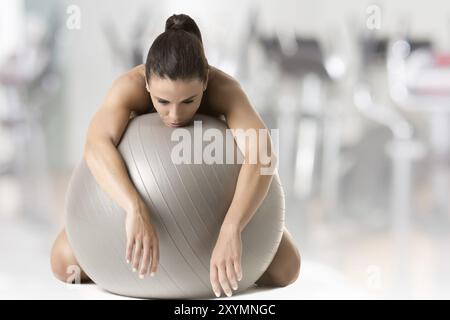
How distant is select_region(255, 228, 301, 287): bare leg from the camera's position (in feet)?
4.40

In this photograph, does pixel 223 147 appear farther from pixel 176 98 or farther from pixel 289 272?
pixel 289 272

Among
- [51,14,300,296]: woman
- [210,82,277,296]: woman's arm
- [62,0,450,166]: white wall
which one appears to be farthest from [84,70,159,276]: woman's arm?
[62,0,450,166]: white wall

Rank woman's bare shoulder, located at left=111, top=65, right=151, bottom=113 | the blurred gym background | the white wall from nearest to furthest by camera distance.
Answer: woman's bare shoulder, located at left=111, top=65, right=151, bottom=113 → the blurred gym background → the white wall

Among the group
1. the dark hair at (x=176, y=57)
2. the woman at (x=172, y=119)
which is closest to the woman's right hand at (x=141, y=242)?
the woman at (x=172, y=119)

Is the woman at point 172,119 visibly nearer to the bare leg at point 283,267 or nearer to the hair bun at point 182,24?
the hair bun at point 182,24

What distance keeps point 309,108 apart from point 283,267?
3152 millimetres

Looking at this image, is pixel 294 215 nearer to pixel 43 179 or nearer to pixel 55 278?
pixel 43 179

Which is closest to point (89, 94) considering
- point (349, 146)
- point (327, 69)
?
point (349, 146)

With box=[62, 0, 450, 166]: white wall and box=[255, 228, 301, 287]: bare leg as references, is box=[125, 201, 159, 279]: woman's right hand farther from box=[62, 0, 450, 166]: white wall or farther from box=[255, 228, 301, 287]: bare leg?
box=[62, 0, 450, 166]: white wall

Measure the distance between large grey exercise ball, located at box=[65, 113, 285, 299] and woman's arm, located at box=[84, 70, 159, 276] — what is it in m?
0.02

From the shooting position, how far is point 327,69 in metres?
3.63

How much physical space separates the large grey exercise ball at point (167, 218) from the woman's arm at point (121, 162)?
19 mm

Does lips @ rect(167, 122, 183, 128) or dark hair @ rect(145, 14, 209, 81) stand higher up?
dark hair @ rect(145, 14, 209, 81)

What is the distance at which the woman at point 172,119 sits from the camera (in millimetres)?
1125
